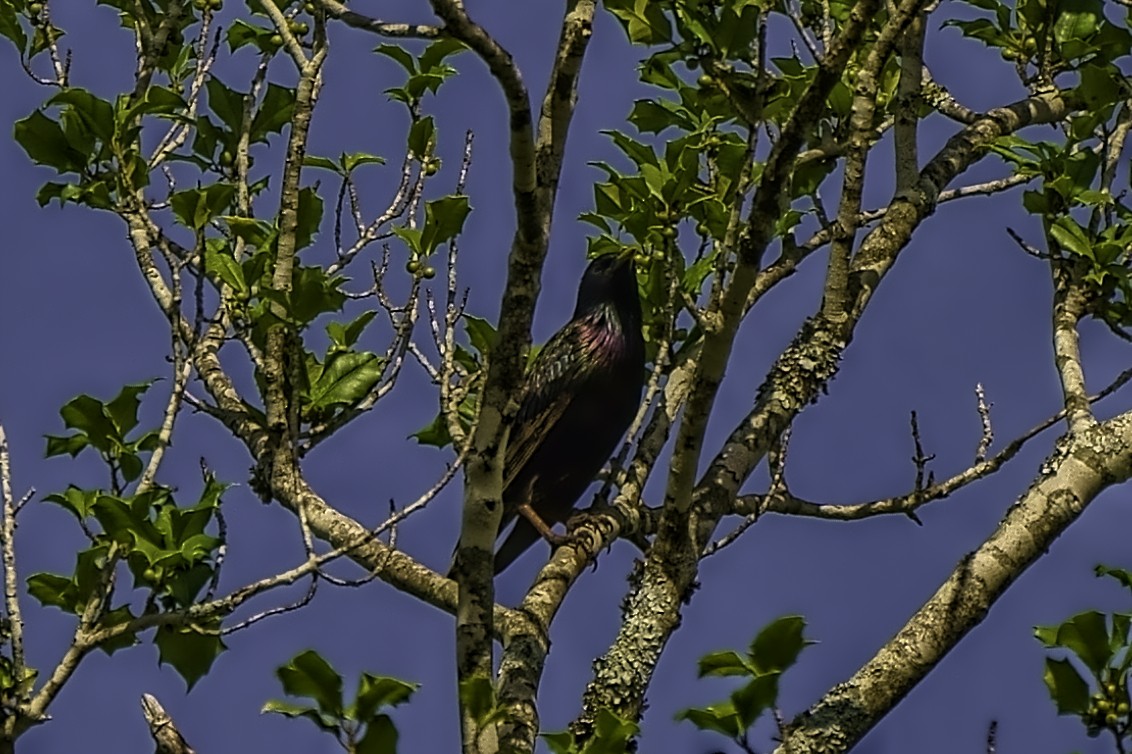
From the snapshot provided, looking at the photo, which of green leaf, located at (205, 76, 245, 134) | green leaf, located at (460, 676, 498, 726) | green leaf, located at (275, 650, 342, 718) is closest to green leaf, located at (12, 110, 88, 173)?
green leaf, located at (205, 76, 245, 134)

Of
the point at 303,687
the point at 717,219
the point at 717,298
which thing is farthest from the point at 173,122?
the point at 303,687

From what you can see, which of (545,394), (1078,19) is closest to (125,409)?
(545,394)

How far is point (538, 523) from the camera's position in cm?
698

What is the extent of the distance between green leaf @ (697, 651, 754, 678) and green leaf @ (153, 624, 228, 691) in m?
1.41

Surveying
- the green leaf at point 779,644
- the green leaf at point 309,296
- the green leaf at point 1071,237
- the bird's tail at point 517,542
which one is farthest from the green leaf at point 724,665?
the bird's tail at point 517,542

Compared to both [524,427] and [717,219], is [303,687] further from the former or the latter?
[524,427]

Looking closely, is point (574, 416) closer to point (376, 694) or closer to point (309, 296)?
point (309, 296)

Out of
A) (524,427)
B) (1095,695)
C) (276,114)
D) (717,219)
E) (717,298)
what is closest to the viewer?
(1095,695)

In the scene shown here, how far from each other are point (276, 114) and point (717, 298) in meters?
2.09

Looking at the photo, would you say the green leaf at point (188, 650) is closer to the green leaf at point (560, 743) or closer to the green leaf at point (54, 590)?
the green leaf at point (54, 590)

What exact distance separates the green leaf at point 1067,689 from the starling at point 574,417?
11.5 ft

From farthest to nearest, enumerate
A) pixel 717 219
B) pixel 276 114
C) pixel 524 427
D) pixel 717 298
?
pixel 524 427
pixel 276 114
pixel 717 219
pixel 717 298

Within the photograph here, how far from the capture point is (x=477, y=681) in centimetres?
392

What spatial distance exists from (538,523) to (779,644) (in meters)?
2.94
